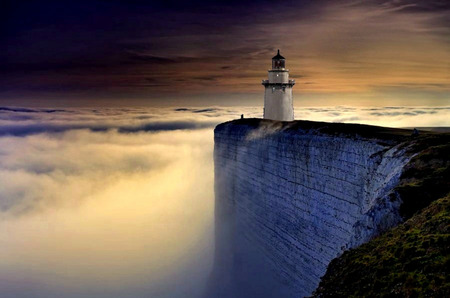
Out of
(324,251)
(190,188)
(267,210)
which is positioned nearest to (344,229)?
(324,251)

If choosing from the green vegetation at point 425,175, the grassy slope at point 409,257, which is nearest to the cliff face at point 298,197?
the green vegetation at point 425,175

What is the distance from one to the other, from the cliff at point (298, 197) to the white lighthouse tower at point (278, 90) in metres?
10.7

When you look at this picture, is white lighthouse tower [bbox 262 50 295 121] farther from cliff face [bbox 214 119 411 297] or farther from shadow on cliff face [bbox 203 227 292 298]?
shadow on cliff face [bbox 203 227 292 298]

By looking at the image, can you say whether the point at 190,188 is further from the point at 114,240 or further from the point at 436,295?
the point at 436,295

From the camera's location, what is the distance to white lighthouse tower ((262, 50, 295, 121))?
56.9 meters

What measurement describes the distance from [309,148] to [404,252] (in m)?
17.2

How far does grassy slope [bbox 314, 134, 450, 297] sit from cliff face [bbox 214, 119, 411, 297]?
1.11 meters

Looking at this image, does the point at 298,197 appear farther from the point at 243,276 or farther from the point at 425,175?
the point at 425,175

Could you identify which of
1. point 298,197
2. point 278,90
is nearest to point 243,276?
point 298,197

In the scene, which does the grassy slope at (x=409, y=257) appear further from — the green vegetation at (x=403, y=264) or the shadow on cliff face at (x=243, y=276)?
the shadow on cliff face at (x=243, y=276)

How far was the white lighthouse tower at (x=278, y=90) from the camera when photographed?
5691cm

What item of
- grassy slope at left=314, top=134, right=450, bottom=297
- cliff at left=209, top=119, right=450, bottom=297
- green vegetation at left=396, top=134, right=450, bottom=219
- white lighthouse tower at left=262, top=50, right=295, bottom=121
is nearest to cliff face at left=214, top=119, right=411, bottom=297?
cliff at left=209, top=119, right=450, bottom=297

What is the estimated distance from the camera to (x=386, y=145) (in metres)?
22.7

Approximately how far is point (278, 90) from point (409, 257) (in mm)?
46089
